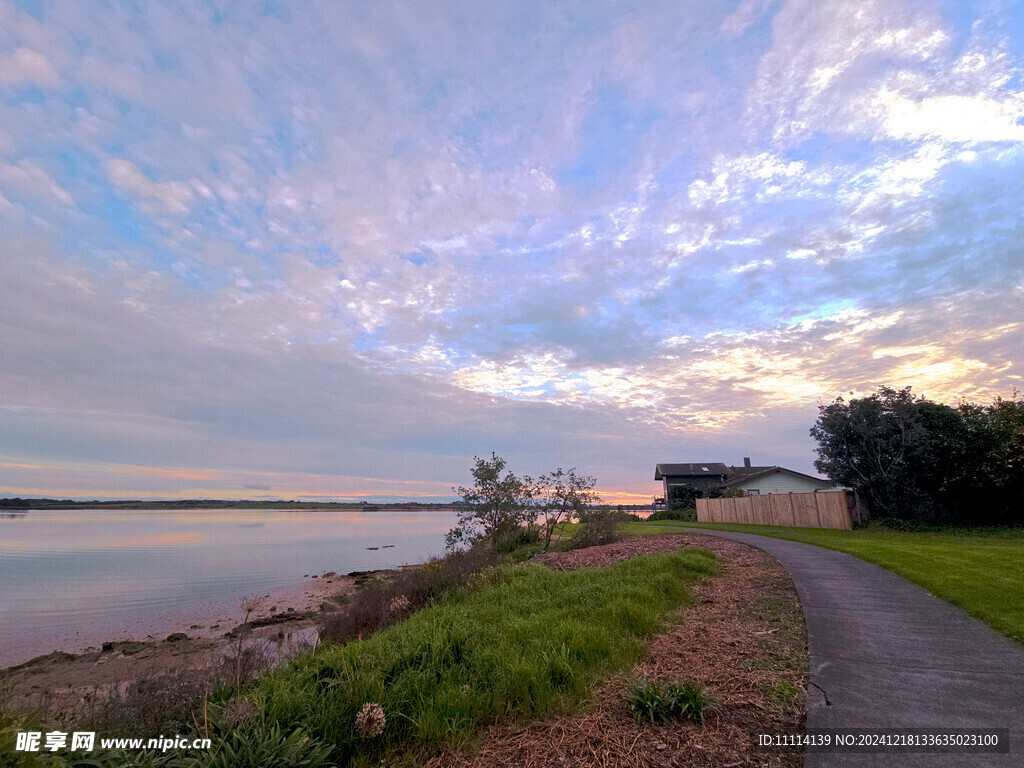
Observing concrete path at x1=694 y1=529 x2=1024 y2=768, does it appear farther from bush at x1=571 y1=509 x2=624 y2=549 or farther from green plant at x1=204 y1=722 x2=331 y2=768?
bush at x1=571 y1=509 x2=624 y2=549

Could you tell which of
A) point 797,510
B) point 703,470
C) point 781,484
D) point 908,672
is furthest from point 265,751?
point 703,470

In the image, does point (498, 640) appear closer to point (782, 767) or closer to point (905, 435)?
point (782, 767)

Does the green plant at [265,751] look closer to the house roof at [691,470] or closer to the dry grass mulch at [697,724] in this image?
the dry grass mulch at [697,724]

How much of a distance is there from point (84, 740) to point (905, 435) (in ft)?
93.5

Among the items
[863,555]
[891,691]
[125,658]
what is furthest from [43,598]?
[863,555]

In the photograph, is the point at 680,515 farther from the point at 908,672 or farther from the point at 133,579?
the point at 908,672

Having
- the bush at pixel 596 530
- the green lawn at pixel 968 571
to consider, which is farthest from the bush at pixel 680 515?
the green lawn at pixel 968 571

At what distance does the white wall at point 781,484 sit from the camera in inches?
1510

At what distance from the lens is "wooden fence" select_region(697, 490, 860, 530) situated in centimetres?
2342

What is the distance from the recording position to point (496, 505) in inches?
819

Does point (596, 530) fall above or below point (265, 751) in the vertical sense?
above

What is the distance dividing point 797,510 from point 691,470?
2929cm

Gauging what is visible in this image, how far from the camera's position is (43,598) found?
1745cm

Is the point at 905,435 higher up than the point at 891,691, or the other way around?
the point at 905,435
